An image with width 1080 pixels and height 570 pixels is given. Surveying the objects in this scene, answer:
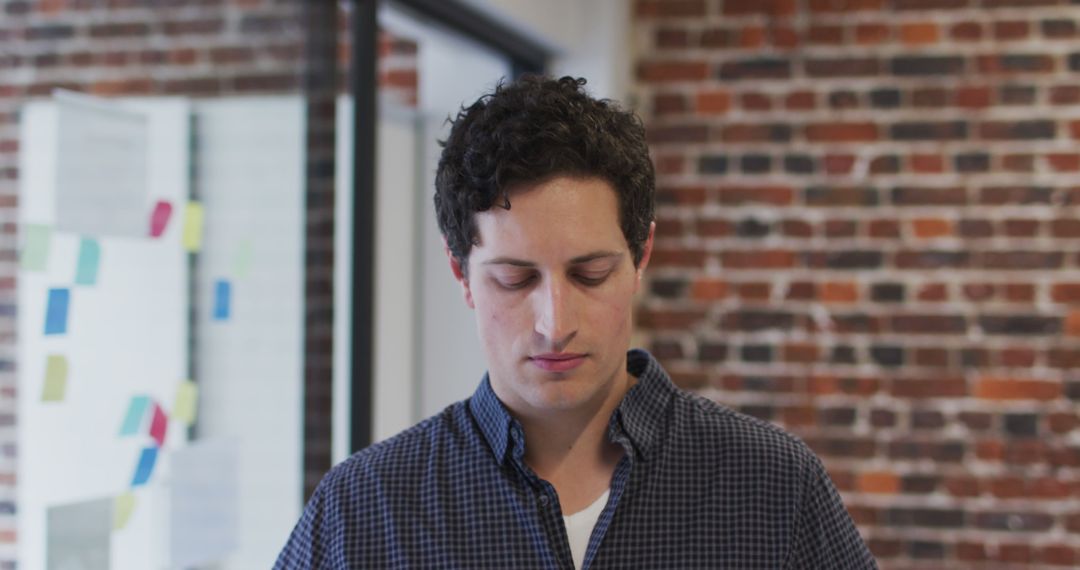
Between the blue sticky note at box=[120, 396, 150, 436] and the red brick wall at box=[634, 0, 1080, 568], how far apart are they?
187cm

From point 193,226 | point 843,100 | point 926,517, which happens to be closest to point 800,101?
point 843,100

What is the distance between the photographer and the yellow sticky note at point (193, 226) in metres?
1.80

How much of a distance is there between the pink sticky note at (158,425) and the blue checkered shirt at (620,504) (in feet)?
1.47

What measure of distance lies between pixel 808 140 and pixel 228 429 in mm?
1885

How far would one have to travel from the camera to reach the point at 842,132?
10.6 feet

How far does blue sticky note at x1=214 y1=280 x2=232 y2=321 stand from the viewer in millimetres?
1897

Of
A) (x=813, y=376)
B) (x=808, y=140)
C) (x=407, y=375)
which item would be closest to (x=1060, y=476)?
(x=813, y=376)

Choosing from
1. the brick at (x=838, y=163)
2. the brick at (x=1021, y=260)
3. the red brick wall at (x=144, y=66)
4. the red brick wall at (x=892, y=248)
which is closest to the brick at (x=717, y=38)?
the red brick wall at (x=892, y=248)

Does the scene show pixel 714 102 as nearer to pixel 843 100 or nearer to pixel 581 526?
pixel 843 100

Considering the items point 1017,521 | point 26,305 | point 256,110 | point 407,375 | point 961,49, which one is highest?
point 961,49

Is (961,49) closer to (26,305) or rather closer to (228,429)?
(228,429)

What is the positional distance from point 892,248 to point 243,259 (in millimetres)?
1862

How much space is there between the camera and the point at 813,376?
323 centimetres

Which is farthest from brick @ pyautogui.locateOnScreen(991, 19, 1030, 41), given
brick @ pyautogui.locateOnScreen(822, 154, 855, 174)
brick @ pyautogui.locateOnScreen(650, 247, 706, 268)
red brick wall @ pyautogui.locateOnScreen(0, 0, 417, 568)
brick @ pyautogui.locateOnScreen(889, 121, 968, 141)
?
red brick wall @ pyautogui.locateOnScreen(0, 0, 417, 568)
